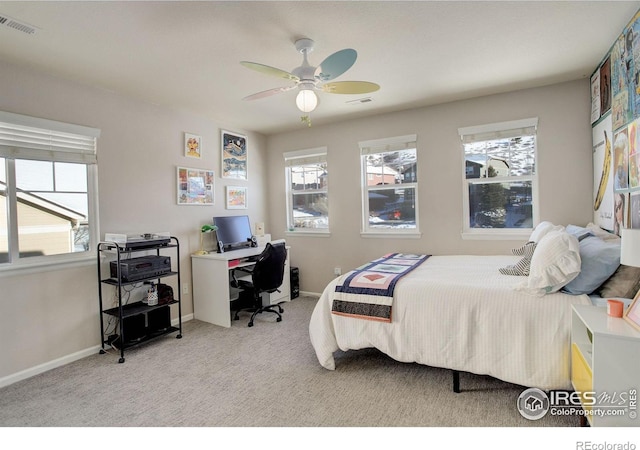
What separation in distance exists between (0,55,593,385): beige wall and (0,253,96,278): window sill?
0.13 feet

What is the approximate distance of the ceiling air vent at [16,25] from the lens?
2016 mm

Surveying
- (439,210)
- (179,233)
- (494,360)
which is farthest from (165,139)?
(494,360)

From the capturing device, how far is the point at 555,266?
2.00m

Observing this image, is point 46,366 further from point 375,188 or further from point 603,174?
point 603,174

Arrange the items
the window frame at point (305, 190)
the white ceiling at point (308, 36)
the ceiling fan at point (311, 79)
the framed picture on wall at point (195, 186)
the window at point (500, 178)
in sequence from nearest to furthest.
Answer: the white ceiling at point (308, 36) < the ceiling fan at point (311, 79) < the window at point (500, 178) < the framed picture on wall at point (195, 186) < the window frame at point (305, 190)

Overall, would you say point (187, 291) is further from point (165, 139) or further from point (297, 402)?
point (297, 402)

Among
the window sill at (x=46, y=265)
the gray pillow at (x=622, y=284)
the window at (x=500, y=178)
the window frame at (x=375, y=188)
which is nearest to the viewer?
the gray pillow at (x=622, y=284)

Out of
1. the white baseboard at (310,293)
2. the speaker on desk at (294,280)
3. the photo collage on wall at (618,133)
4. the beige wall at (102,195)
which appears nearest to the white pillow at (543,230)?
the photo collage on wall at (618,133)

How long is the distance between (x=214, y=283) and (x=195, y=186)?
4.13 feet

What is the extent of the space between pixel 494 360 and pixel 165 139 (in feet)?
12.7

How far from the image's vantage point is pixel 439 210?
3992 millimetres

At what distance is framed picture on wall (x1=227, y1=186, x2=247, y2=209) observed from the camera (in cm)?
454

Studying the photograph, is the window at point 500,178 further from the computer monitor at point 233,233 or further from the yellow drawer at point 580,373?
the computer monitor at point 233,233

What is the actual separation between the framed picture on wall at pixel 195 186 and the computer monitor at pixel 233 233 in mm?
319
